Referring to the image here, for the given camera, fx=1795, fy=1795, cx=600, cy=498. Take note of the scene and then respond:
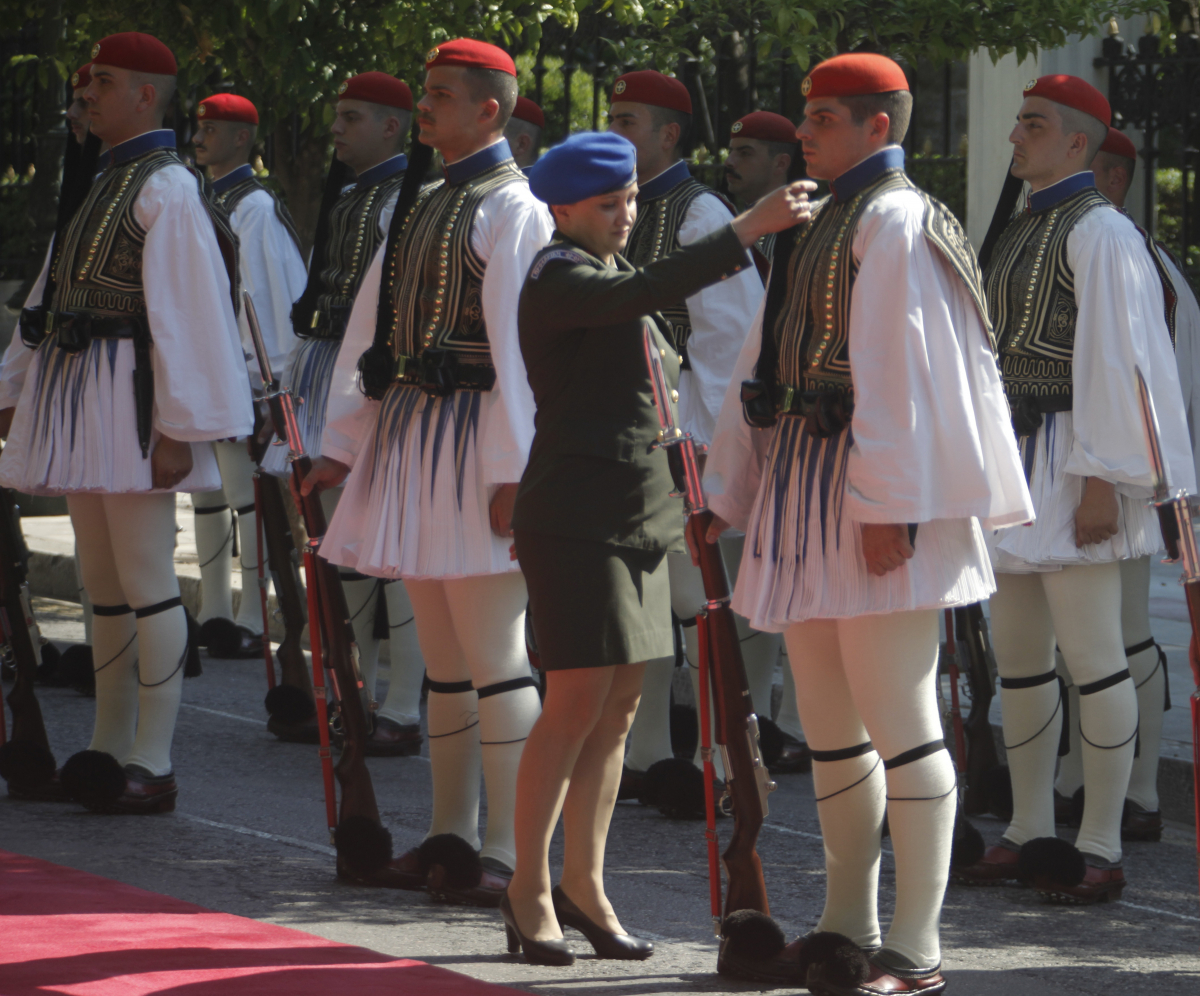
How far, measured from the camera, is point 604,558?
3.98 m

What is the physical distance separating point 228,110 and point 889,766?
4.79 metres

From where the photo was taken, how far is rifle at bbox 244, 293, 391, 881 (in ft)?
15.6

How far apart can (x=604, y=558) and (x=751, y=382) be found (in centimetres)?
53

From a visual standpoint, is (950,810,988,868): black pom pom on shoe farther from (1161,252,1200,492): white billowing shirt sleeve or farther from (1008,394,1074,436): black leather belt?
(1161,252,1200,492): white billowing shirt sleeve

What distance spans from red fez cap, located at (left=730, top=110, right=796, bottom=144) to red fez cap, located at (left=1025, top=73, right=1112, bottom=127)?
1.59m

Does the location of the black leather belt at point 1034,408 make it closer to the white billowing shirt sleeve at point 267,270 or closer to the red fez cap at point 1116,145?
the red fez cap at point 1116,145

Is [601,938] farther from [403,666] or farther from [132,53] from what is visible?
[132,53]

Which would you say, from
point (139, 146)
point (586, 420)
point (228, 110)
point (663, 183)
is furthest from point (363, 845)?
point (228, 110)

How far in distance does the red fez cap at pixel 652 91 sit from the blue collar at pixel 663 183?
9.1 inches

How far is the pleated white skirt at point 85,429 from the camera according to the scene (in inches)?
211

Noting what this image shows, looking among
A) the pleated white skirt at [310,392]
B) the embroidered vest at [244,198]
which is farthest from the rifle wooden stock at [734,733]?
the embroidered vest at [244,198]

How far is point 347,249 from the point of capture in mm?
6578

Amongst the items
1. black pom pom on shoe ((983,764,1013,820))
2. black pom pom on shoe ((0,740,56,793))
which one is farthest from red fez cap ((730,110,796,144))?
black pom pom on shoe ((0,740,56,793))

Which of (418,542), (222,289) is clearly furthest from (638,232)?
(418,542)
